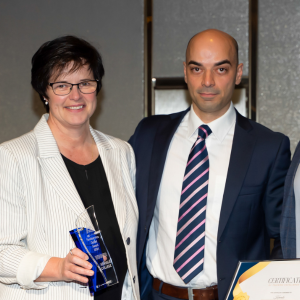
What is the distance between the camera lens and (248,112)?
10.5ft

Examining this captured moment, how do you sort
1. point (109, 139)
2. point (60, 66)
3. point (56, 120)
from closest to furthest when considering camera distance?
1. point (60, 66)
2. point (56, 120)
3. point (109, 139)

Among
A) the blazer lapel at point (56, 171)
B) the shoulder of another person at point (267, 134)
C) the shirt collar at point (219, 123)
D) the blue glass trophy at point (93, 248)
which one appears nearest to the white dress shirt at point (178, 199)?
the shirt collar at point (219, 123)

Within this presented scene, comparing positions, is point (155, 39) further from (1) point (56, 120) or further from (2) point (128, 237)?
(2) point (128, 237)

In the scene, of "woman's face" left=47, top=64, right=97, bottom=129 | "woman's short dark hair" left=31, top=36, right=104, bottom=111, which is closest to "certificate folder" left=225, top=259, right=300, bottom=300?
"woman's face" left=47, top=64, right=97, bottom=129

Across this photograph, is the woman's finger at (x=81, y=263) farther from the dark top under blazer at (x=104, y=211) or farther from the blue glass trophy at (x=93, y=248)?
the dark top under blazer at (x=104, y=211)

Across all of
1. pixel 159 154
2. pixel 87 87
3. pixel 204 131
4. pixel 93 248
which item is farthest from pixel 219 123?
pixel 93 248

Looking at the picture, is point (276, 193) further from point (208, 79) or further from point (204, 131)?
point (208, 79)

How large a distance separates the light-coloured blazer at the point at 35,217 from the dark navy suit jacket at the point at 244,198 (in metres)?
0.32

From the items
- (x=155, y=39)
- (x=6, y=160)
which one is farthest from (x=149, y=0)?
(x=6, y=160)

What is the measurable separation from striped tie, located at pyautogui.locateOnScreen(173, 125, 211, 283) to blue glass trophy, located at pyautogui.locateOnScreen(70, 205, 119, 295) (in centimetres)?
59

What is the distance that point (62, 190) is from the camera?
1.66m

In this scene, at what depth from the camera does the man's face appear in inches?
79.6

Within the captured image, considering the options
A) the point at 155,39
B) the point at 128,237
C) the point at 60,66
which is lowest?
the point at 128,237

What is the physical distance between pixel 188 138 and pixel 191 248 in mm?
604
